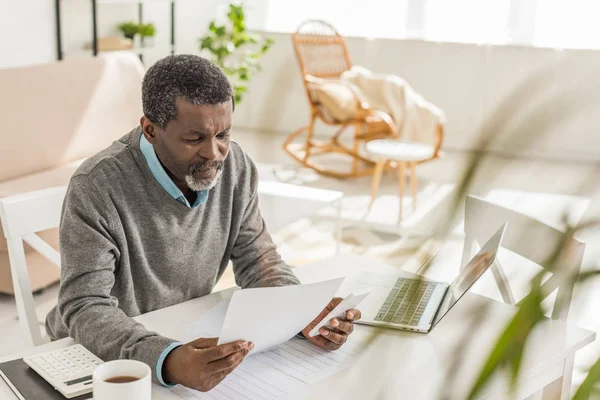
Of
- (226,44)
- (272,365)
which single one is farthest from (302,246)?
(272,365)

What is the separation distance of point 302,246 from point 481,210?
226 centimetres

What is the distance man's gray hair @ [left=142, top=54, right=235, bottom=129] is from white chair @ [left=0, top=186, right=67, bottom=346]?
356 mm

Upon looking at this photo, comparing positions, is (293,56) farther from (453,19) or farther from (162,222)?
(162,222)

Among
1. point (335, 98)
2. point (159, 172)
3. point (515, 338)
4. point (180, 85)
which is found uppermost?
point (515, 338)

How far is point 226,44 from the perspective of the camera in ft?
17.4

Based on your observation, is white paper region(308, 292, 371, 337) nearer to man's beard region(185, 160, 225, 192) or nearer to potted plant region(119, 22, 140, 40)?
man's beard region(185, 160, 225, 192)

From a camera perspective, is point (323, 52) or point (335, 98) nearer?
point (335, 98)

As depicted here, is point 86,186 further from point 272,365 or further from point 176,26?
point 176,26

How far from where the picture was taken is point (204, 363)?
110cm

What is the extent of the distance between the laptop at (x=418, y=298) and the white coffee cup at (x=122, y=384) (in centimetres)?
45

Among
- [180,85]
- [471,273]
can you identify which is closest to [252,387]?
[471,273]

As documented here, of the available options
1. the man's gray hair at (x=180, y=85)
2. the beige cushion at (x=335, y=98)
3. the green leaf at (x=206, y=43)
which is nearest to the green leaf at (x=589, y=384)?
the man's gray hair at (x=180, y=85)

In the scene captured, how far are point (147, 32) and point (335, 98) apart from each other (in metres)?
1.36

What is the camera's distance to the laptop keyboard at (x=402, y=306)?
139cm
